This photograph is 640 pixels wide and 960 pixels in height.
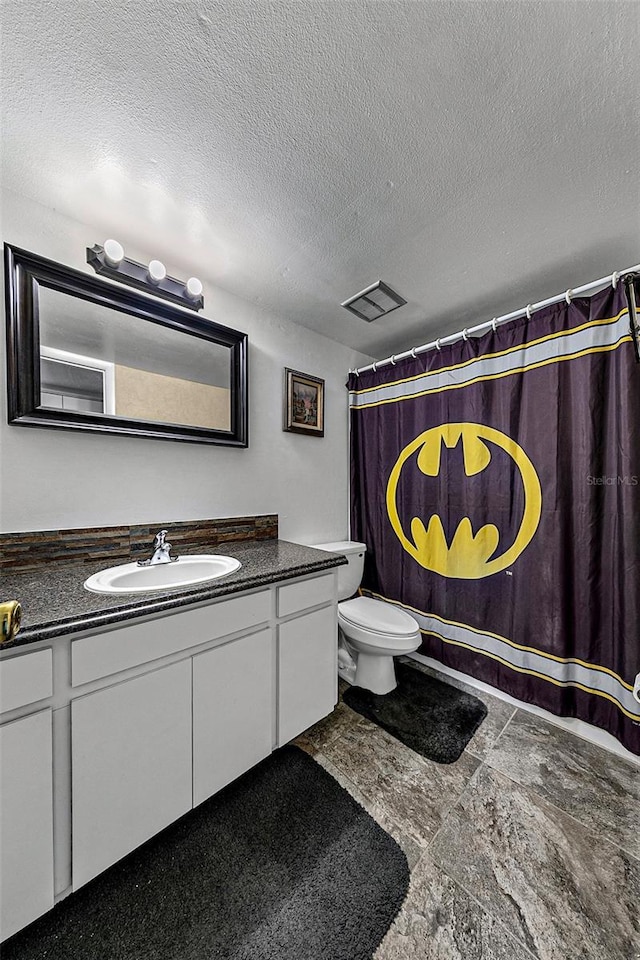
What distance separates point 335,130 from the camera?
1.02 metres

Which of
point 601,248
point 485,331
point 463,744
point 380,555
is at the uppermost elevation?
point 601,248

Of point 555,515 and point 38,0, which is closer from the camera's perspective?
point 38,0

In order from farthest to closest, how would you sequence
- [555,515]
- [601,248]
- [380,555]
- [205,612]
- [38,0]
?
1. [380,555]
2. [555,515]
3. [601,248]
4. [205,612]
5. [38,0]

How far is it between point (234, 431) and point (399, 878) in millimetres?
1821

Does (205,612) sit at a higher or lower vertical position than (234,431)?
lower

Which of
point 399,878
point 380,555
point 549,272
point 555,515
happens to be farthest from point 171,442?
point 549,272

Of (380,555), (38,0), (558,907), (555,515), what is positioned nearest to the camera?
(38,0)

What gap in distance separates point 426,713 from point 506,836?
0.58 meters

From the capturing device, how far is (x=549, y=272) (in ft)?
5.41

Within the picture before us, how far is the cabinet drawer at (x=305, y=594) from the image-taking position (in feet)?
4.42

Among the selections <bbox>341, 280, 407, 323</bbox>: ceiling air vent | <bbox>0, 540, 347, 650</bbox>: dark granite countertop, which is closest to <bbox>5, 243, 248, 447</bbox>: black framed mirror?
<bbox>0, 540, 347, 650</bbox>: dark granite countertop

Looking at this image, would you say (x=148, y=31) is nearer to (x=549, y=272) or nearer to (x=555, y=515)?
(x=549, y=272)

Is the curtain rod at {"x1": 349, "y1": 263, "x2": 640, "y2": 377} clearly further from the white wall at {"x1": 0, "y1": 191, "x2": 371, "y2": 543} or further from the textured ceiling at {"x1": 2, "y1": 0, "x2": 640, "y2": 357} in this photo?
the white wall at {"x1": 0, "y1": 191, "x2": 371, "y2": 543}

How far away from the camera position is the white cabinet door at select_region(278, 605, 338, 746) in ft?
4.46
